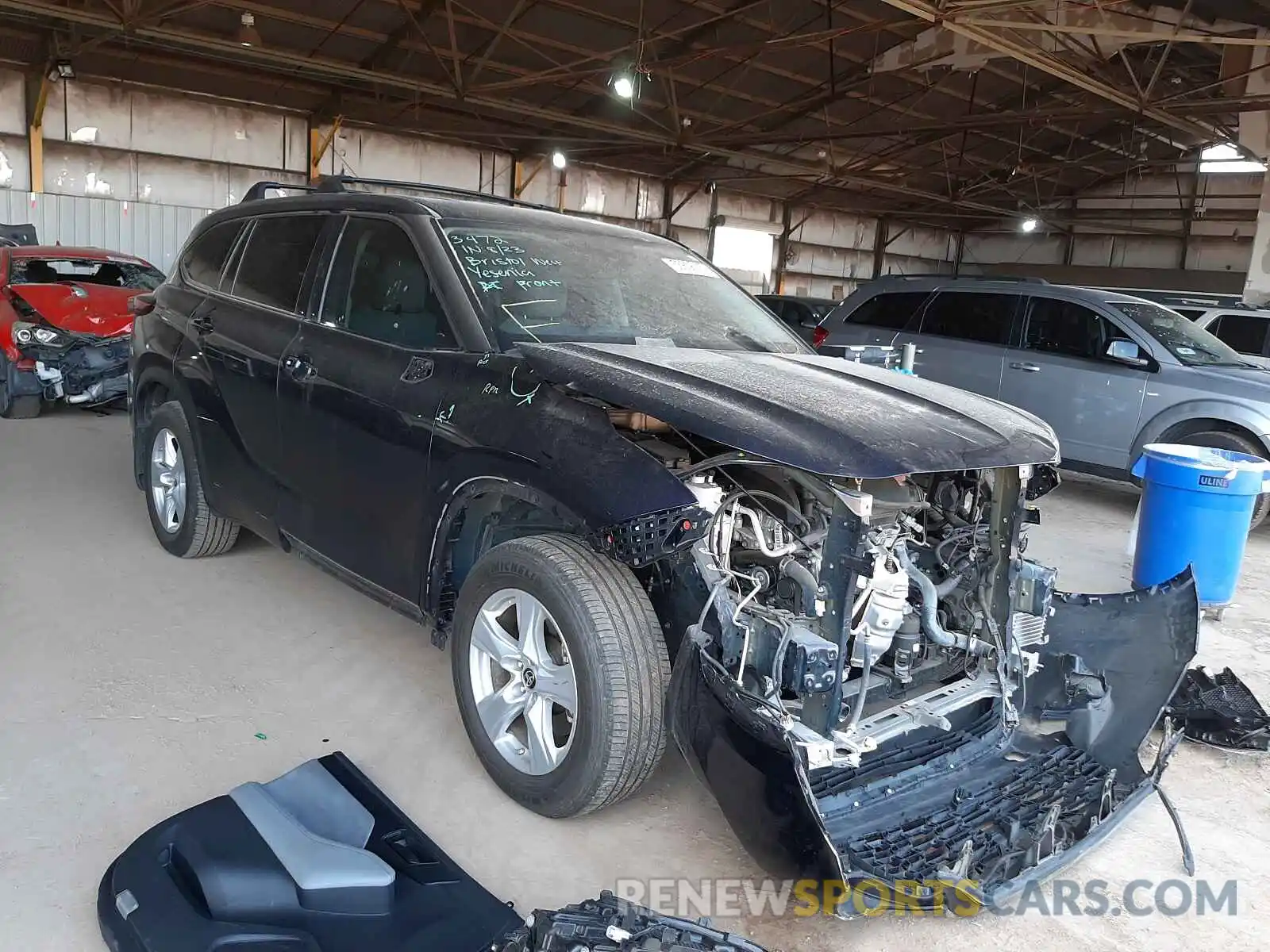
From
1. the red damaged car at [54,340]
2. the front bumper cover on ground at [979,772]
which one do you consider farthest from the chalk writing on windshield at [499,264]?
the red damaged car at [54,340]

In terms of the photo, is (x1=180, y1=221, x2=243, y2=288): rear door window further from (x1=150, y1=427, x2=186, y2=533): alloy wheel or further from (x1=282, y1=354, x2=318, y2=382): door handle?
(x1=282, y1=354, x2=318, y2=382): door handle

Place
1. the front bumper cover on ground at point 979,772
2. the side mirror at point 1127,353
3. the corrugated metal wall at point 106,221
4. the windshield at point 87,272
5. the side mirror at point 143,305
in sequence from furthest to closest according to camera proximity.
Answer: the corrugated metal wall at point 106,221 → the windshield at point 87,272 → the side mirror at point 1127,353 → the side mirror at point 143,305 → the front bumper cover on ground at point 979,772

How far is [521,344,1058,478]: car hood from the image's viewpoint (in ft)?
7.09

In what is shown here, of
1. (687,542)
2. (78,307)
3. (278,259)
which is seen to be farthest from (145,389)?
(78,307)

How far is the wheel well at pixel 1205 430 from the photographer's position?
6.66 m

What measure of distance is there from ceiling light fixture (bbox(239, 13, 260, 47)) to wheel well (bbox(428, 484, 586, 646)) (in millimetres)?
11251

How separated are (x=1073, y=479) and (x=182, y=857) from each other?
337 inches

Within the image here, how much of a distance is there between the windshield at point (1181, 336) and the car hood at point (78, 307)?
8.23m

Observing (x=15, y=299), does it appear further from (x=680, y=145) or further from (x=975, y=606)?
(x=680, y=145)

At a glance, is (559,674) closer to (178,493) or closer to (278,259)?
(278,259)

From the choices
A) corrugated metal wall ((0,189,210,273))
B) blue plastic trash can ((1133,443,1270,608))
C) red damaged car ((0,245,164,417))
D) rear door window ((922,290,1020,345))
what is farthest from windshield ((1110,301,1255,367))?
corrugated metal wall ((0,189,210,273))

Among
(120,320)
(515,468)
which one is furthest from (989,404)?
(120,320)

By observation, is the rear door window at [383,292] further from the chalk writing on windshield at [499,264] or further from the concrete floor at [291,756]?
the concrete floor at [291,756]

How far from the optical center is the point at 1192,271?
75.0 ft
